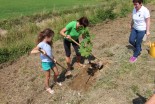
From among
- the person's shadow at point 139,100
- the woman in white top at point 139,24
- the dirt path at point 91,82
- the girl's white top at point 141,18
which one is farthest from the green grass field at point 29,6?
the person's shadow at point 139,100

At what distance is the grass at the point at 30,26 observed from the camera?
9.84 m

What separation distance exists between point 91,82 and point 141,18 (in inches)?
70.2

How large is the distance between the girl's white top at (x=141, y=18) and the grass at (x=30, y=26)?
12.7 feet

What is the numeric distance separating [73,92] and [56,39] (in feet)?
13.9

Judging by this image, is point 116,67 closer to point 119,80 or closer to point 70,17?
point 119,80

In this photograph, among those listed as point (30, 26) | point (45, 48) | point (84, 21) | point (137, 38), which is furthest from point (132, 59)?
point (30, 26)

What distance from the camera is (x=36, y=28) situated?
12.6 m

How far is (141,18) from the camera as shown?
6.88 meters

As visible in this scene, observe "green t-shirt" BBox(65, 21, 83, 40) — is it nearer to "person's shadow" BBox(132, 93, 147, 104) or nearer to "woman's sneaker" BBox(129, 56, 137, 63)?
"woman's sneaker" BBox(129, 56, 137, 63)

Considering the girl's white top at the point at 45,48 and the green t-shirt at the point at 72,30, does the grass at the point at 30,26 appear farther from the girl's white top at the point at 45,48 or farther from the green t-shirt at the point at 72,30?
the girl's white top at the point at 45,48

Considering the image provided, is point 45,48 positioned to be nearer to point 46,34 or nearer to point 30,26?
point 46,34

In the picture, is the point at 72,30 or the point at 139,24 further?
the point at 139,24

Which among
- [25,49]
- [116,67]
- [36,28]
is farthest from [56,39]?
[116,67]

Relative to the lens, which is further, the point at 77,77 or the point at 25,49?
the point at 25,49
